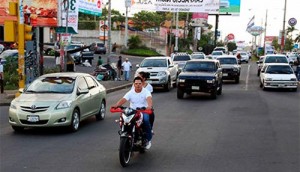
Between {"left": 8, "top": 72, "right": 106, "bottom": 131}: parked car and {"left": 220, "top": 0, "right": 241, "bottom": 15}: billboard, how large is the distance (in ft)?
119

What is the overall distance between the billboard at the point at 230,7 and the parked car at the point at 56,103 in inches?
1428

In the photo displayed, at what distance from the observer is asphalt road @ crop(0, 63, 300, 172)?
7871 mm

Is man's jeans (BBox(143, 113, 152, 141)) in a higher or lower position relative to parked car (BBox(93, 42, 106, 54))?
higher

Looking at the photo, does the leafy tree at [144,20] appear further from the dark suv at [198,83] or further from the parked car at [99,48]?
the dark suv at [198,83]

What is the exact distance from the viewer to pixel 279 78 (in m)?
22.7

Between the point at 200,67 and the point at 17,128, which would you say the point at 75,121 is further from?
the point at 200,67

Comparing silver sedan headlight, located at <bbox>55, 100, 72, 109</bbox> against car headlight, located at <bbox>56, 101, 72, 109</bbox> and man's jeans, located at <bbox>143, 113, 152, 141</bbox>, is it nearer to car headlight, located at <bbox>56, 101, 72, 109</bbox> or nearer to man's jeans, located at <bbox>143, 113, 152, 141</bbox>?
car headlight, located at <bbox>56, 101, 72, 109</bbox>

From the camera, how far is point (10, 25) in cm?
1511

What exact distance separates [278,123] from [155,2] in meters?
27.8

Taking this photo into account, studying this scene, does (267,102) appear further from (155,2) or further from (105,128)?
(155,2)

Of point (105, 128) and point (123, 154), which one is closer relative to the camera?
point (123, 154)

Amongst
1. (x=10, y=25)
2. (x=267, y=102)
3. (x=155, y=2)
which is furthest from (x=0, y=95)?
(x=155, y=2)

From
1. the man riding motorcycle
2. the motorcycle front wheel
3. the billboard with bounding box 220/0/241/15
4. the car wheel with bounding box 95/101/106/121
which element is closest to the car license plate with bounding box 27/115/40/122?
the car wheel with bounding box 95/101/106/121

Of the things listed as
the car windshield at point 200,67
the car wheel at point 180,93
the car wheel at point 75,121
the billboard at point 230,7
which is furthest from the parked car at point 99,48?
the car wheel at point 75,121
